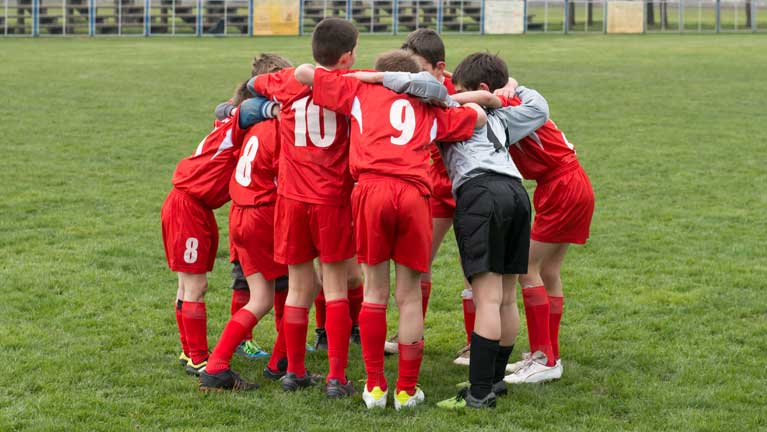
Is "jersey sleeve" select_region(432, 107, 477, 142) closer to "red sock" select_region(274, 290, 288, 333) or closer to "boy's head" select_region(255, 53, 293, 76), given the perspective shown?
"boy's head" select_region(255, 53, 293, 76)

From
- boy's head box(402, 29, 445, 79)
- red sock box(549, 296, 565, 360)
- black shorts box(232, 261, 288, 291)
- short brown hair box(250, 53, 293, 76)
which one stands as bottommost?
red sock box(549, 296, 565, 360)

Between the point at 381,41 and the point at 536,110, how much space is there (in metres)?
32.1

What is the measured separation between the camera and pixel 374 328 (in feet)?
16.6

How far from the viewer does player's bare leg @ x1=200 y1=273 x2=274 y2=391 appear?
5.32 meters

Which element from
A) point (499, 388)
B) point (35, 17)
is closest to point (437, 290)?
point (499, 388)

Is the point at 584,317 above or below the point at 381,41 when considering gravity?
below

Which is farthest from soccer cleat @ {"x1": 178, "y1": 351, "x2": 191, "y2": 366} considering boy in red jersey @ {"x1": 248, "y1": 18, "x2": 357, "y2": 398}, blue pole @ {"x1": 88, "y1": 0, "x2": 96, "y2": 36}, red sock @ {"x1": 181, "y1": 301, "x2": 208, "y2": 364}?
blue pole @ {"x1": 88, "y1": 0, "x2": 96, "y2": 36}

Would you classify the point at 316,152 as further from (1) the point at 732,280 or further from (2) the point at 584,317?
(1) the point at 732,280

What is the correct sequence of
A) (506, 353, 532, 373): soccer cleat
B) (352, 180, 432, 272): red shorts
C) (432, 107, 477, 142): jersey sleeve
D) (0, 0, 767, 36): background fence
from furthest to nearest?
1. (0, 0, 767, 36): background fence
2. (506, 353, 532, 373): soccer cleat
3. (432, 107, 477, 142): jersey sleeve
4. (352, 180, 432, 272): red shorts

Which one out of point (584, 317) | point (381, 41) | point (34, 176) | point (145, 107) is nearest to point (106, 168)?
point (34, 176)

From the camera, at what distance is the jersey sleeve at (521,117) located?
538 cm

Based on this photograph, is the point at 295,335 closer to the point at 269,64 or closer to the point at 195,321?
the point at 195,321

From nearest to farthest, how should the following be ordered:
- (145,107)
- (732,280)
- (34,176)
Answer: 1. (732,280)
2. (34,176)
3. (145,107)

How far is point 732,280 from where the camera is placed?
25.3 ft
